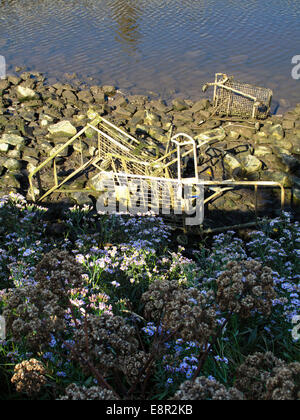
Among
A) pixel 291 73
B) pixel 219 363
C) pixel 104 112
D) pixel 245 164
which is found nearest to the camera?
pixel 219 363

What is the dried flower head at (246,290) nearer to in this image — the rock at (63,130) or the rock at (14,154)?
the rock at (14,154)

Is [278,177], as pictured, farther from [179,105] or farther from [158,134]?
[179,105]

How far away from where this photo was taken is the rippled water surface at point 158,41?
13109 mm

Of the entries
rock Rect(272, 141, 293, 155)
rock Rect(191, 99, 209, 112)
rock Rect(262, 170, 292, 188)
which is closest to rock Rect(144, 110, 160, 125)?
rock Rect(191, 99, 209, 112)

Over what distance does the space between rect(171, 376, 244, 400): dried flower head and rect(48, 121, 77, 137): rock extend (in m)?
7.66

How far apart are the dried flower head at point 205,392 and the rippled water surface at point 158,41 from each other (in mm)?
10192

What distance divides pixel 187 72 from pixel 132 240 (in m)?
9.90

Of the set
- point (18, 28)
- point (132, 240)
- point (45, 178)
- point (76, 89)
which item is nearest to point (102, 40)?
point (18, 28)

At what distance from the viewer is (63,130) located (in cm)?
892

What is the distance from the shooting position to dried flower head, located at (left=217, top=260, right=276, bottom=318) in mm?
2441

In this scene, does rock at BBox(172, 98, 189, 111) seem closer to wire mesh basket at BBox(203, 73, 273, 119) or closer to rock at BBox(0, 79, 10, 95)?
wire mesh basket at BBox(203, 73, 273, 119)

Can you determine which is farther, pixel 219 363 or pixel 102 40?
pixel 102 40
